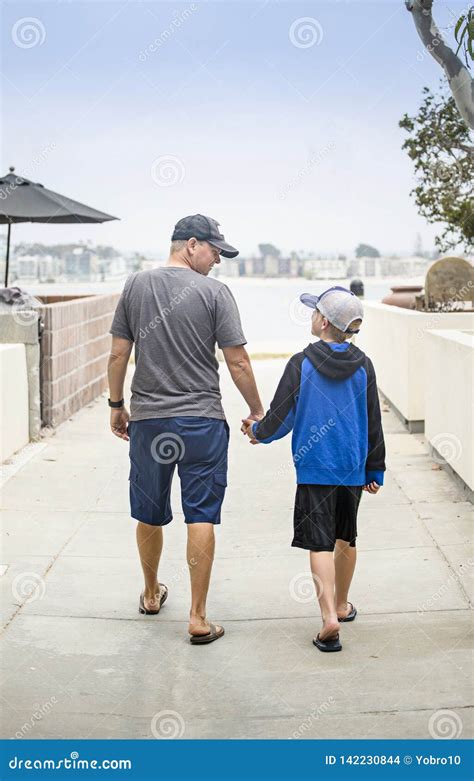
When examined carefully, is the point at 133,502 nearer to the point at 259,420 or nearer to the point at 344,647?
the point at 259,420

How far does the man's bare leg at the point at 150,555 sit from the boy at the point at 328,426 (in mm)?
726

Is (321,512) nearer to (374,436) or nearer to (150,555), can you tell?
(374,436)

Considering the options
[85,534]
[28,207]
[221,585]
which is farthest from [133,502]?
[28,207]

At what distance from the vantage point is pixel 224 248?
17.6 feet

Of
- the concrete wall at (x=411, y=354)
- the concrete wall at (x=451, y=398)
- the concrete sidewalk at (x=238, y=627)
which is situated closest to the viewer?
the concrete sidewalk at (x=238, y=627)

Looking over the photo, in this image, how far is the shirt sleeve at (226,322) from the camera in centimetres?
525

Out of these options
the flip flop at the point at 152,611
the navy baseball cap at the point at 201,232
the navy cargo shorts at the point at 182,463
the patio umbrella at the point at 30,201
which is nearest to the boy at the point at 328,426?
the navy cargo shorts at the point at 182,463

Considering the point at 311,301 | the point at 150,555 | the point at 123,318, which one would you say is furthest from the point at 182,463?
the point at 311,301

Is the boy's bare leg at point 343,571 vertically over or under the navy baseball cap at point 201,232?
under

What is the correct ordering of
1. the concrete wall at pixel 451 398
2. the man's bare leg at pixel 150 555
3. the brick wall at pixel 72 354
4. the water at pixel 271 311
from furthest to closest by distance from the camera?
the water at pixel 271 311 < the brick wall at pixel 72 354 < the concrete wall at pixel 451 398 < the man's bare leg at pixel 150 555

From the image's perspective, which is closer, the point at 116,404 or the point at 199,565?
the point at 199,565

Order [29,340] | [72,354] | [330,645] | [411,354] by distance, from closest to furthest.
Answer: [330,645]
[29,340]
[411,354]
[72,354]

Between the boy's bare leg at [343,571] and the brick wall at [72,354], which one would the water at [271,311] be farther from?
the boy's bare leg at [343,571]

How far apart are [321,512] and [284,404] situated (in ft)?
1.67
